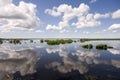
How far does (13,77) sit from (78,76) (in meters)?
8.21

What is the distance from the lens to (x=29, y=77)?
69.1 feet

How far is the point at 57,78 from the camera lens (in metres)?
20.6

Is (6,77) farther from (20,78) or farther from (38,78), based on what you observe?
(38,78)

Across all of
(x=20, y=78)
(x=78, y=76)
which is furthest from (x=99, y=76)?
(x=20, y=78)

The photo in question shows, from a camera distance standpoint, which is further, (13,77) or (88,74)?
(88,74)

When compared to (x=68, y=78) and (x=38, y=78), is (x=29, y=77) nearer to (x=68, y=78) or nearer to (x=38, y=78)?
(x=38, y=78)

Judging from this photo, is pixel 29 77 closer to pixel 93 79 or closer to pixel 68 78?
pixel 68 78

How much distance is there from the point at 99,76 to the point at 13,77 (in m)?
10.9

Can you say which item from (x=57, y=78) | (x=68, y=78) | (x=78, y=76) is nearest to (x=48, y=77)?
(x=57, y=78)

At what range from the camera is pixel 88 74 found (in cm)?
2281

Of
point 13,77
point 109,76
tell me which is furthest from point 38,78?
point 109,76

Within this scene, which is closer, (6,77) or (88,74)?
(6,77)

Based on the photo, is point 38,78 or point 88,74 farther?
point 88,74

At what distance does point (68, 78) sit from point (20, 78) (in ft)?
19.3
